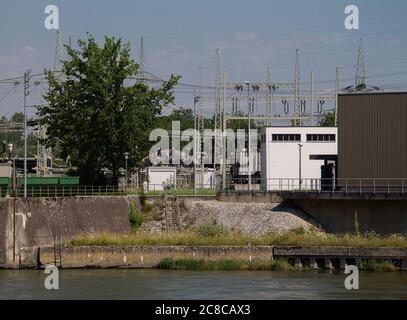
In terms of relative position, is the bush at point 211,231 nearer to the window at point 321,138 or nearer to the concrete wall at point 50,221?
the concrete wall at point 50,221

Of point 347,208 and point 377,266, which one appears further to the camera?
Answer: point 347,208

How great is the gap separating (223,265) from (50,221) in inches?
493

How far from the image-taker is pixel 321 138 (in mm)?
113875

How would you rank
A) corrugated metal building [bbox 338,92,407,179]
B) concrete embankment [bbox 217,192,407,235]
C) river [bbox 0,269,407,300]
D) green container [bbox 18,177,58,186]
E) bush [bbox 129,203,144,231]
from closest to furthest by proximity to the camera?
river [bbox 0,269,407,300]
concrete embankment [bbox 217,192,407,235]
bush [bbox 129,203,144,231]
corrugated metal building [bbox 338,92,407,179]
green container [bbox 18,177,58,186]

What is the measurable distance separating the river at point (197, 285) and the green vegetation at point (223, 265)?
158 centimetres

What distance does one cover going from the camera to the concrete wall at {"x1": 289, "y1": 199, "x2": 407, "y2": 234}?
273ft

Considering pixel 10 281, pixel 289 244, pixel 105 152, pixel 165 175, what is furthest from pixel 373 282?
pixel 165 175

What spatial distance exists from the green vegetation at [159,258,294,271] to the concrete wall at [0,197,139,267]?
8294mm

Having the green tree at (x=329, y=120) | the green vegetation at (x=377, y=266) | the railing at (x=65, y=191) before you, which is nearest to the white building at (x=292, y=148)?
the railing at (x=65, y=191)
